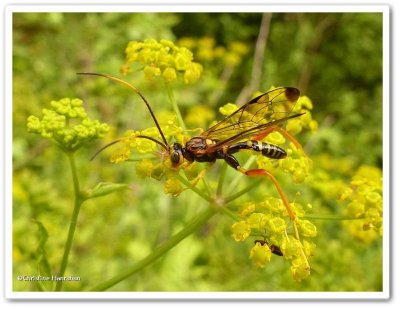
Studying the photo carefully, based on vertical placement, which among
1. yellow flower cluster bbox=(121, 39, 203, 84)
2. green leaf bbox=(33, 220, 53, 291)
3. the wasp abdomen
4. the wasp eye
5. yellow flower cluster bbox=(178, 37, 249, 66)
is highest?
yellow flower cluster bbox=(178, 37, 249, 66)

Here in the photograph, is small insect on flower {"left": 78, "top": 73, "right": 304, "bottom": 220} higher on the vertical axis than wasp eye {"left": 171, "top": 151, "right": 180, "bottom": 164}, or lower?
higher

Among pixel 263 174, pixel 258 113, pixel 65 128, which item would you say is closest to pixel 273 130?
pixel 258 113

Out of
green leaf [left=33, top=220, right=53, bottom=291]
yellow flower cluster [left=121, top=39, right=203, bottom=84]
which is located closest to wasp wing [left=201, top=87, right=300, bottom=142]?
yellow flower cluster [left=121, top=39, right=203, bottom=84]

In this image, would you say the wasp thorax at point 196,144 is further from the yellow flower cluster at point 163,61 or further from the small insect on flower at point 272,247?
the small insect on flower at point 272,247

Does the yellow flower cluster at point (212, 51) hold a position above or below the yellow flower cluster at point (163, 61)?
above

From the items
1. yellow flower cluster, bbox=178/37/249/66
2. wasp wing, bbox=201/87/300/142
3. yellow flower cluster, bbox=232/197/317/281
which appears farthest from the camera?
yellow flower cluster, bbox=178/37/249/66

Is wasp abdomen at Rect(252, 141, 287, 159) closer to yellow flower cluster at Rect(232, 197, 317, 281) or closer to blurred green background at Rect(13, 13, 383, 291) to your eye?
yellow flower cluster at Rect(232, 197, 317, 281)

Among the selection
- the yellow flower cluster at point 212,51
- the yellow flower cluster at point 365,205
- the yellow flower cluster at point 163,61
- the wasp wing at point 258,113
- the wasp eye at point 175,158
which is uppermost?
the yellow flower cluster at point 212,51

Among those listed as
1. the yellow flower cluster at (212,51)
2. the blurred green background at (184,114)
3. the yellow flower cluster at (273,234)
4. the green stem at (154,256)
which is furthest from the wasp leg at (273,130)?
the yellow flower cluster at (212,51)
